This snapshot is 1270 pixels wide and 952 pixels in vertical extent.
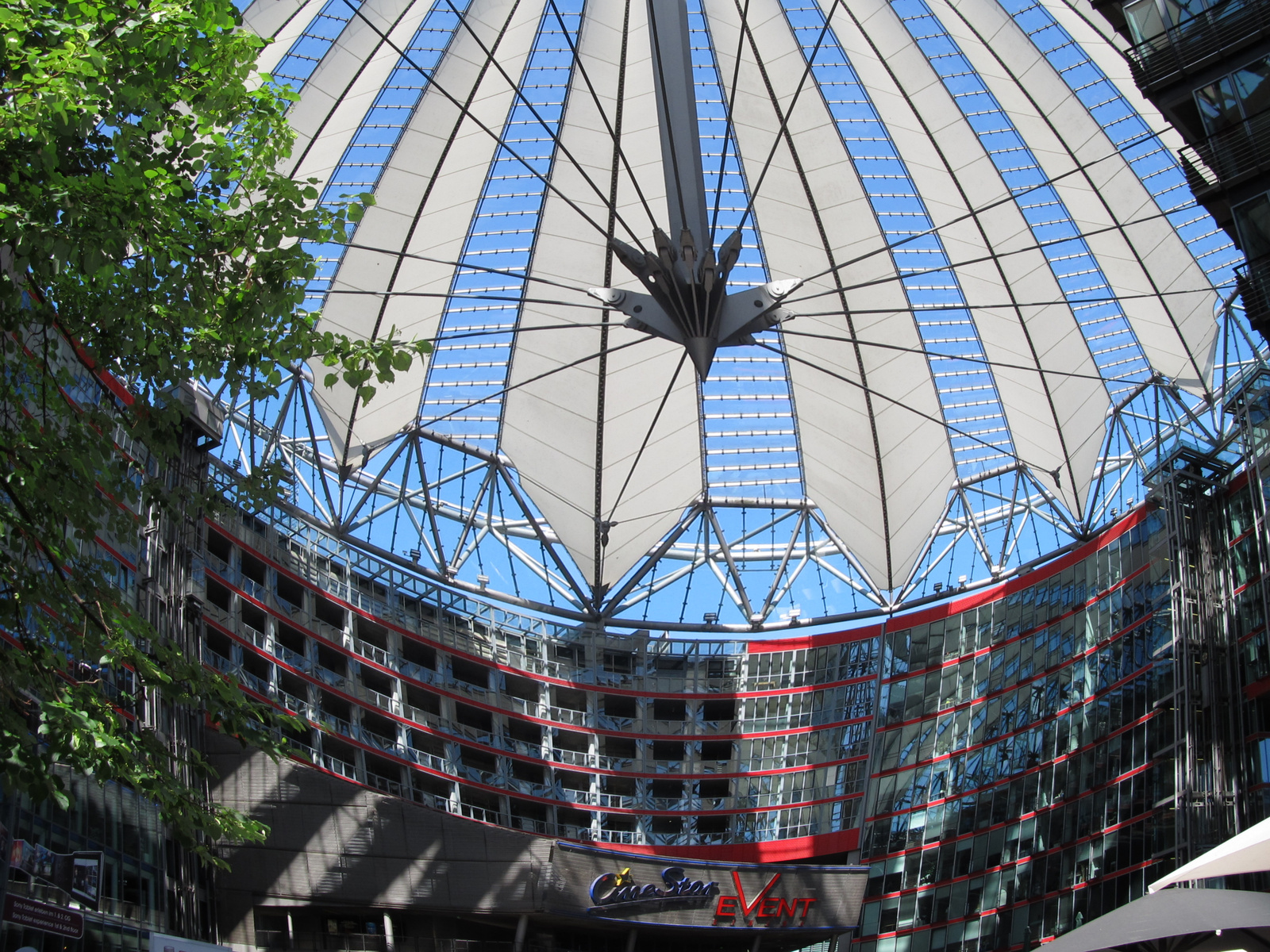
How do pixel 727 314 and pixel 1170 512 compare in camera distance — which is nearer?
pixel 727 314

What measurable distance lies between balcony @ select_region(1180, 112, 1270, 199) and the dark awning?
14.4m

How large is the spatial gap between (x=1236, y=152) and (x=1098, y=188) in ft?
66.8

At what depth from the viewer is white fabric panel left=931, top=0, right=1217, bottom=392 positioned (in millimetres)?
40188

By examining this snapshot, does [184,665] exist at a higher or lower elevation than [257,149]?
lower

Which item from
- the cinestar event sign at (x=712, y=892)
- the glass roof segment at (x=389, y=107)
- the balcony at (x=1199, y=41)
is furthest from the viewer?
the cinestar event sign at (x=712, y=892)

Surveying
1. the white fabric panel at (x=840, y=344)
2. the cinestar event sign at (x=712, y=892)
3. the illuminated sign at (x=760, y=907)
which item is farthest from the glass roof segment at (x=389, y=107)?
the illuminated sign at (x=760, y=907)

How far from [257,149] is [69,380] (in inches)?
135

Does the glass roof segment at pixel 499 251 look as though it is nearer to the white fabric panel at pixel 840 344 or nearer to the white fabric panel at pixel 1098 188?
the white fabric panel at pixel 840 344

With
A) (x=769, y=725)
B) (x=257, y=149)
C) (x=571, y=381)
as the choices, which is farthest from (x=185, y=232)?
(x=769, y=725)

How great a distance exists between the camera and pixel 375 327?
46.0 m

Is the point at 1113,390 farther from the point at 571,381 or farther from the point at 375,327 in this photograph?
the point at 375,327

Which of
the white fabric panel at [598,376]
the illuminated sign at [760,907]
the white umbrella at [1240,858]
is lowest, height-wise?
the white umbrella at [1240,858]

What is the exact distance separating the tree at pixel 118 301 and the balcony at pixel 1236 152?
17.7 metres

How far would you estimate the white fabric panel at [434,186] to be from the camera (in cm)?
4059
